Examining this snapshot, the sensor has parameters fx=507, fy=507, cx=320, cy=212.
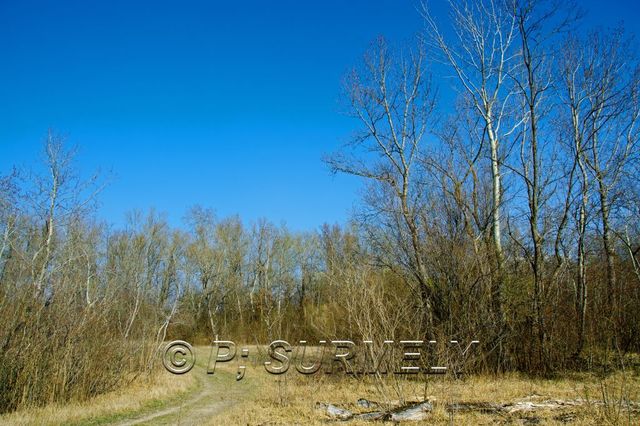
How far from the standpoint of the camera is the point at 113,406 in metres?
11.6

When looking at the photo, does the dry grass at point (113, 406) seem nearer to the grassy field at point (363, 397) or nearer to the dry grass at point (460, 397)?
the grassy field at point (363, 397)

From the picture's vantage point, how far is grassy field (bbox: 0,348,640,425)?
8.33 meters

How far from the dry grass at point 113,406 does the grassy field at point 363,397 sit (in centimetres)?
2

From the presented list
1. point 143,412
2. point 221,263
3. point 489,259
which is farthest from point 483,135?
point 221,263

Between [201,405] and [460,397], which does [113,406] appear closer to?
[201,405]

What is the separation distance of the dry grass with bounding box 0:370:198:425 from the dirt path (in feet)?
1.30

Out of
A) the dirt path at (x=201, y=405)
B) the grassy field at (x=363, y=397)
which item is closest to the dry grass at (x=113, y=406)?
the grassy field at (x=363, y=397)

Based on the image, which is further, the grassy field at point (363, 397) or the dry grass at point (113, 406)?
the dry grass at point (113, 406)

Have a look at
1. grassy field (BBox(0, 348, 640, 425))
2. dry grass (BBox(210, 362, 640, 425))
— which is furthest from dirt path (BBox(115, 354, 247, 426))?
dry grass (BBox(210, 362, 640, 425))

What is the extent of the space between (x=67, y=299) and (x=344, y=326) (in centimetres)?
756

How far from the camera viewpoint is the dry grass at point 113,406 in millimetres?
9883

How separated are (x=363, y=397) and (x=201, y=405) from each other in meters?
4.26

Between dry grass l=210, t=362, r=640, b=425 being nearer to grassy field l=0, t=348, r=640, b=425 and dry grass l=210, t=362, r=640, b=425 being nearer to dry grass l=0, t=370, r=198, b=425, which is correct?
grassy field l=0, t=348, r=640, b=425

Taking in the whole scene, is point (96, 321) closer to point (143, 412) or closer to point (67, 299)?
point (67, 299)
